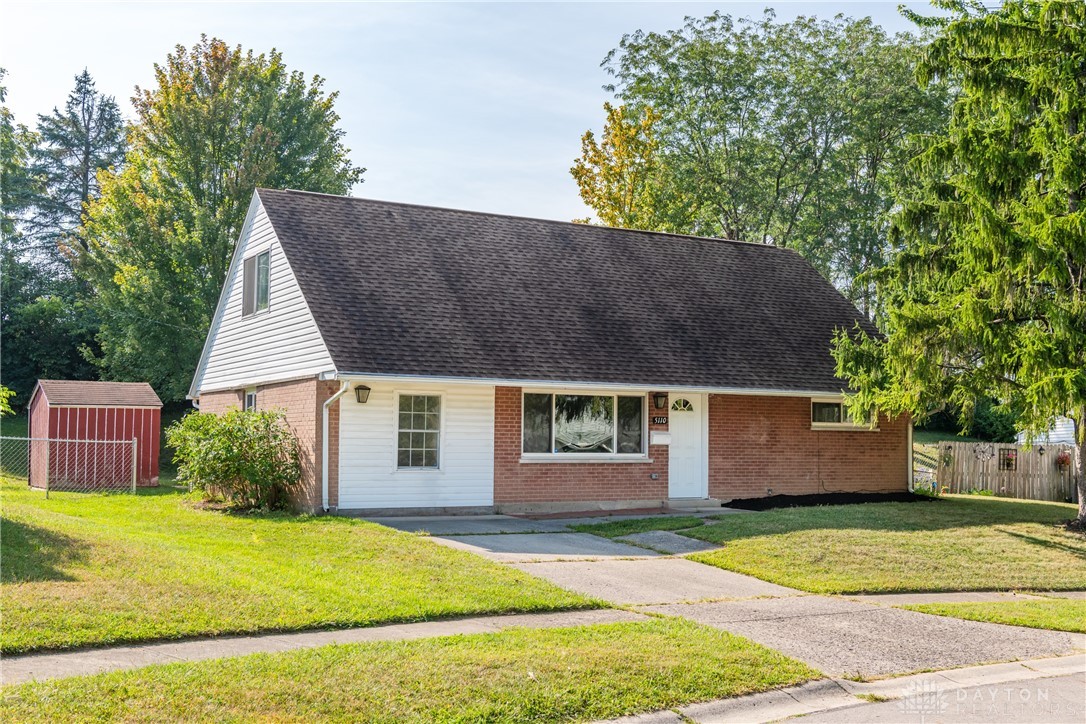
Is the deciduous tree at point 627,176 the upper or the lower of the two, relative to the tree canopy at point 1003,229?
upper

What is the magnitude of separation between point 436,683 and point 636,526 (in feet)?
32.1

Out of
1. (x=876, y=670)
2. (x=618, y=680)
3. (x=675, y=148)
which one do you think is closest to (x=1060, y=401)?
(x=876, y=670)

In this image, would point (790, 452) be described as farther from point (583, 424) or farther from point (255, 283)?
point (255, 283)

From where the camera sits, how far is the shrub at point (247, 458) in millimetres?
17406

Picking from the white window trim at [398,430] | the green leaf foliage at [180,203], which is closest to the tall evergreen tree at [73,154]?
the green leaf foliage at [180,203]

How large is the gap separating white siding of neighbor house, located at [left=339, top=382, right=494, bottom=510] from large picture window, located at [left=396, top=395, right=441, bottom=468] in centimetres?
12

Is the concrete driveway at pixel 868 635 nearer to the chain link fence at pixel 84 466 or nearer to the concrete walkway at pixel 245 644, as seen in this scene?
the concrete walkway at pixel 245 644

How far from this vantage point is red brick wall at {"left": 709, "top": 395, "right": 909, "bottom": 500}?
2070 centimetres

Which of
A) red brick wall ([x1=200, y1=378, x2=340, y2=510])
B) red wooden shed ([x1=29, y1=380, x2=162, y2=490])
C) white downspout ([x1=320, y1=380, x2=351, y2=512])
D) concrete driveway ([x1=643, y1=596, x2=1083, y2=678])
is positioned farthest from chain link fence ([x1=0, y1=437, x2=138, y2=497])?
concrete driveway ([x1=643, y1=596, x2=1083, y2=678])

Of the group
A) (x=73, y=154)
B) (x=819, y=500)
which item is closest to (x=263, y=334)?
(x=819, y=500)

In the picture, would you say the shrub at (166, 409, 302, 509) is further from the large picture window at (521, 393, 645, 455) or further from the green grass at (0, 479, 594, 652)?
the large picture window at (521, 393, 645, 455)

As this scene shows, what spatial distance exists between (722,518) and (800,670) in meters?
9.18

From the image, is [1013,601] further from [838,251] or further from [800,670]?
[838,251]

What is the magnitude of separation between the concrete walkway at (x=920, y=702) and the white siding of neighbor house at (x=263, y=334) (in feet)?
36.8
